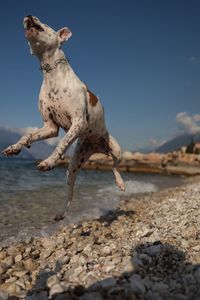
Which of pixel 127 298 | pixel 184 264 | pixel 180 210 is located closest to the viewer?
pixel 127 298

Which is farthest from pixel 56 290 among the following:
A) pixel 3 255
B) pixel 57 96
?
pixel 57 96

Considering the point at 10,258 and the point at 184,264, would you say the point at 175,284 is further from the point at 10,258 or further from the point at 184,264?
the point at 10,258

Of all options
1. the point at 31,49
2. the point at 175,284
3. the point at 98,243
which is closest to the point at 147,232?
the point at 98,243

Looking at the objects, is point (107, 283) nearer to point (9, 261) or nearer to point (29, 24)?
point (9, 261)

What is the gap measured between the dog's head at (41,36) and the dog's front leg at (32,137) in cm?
118

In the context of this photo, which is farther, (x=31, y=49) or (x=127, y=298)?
(x=31, y=49)

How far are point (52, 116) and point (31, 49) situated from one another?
106 centimetres

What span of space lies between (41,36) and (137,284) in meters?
3.60

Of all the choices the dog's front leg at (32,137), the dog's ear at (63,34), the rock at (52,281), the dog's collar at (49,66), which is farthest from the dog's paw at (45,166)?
the dog's ear at (63,34)

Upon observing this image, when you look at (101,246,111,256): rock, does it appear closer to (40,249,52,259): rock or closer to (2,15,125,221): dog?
(40,249,52,259): rock

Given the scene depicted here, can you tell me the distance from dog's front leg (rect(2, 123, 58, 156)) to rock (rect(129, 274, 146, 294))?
2.34 metres

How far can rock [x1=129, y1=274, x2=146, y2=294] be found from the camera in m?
3.61

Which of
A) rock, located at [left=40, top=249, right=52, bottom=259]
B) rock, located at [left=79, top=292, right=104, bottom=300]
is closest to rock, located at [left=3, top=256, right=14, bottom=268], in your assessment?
rock, located at [left=40, top=249, right=52, bottom=259]

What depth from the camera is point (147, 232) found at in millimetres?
5785
